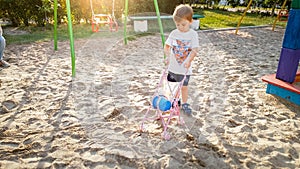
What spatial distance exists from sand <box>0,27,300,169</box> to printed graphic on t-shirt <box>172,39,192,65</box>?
0.77 meters

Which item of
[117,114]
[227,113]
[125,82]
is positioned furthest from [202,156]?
[125,82]

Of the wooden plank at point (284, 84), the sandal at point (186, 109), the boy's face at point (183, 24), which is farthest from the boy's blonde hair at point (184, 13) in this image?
the wooden plank at point (284, 84)

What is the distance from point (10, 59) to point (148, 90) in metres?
3.22

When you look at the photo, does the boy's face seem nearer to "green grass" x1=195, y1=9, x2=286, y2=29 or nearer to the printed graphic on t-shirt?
the printed graphic on t-shirt

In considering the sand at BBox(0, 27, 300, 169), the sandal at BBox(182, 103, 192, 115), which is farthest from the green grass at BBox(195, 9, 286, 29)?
the sandal at BBox(182, 103, 192, 115)

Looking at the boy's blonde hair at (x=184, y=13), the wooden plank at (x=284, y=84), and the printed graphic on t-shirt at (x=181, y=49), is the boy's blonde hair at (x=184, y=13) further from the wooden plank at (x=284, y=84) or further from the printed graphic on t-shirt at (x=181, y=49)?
the wooden plank at (x=284, y=84)

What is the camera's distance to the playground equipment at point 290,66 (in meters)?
3.05

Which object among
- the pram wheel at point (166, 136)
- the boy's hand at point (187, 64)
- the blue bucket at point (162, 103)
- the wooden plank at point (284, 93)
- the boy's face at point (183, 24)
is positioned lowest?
the pram wheel at point (166, 136)

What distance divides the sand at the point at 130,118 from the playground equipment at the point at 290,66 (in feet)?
0.45

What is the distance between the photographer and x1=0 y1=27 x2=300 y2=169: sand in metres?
2.18

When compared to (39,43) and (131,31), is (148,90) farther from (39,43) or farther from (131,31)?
(131,31)

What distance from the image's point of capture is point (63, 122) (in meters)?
2.73

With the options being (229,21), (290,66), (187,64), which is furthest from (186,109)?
(229,21)

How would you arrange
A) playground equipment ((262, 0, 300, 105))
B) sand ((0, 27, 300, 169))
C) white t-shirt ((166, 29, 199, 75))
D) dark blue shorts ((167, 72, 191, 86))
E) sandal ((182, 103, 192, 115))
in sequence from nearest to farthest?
sand ((0, 27, 300, 169)) < white t-shirt ((166, 29, 199, 75)) < dark blue shorts ((167, 72, 191, 86)) < sandal ((182, 103, 192, 115)) < playground equipment ((262, 0, 300, 105))
